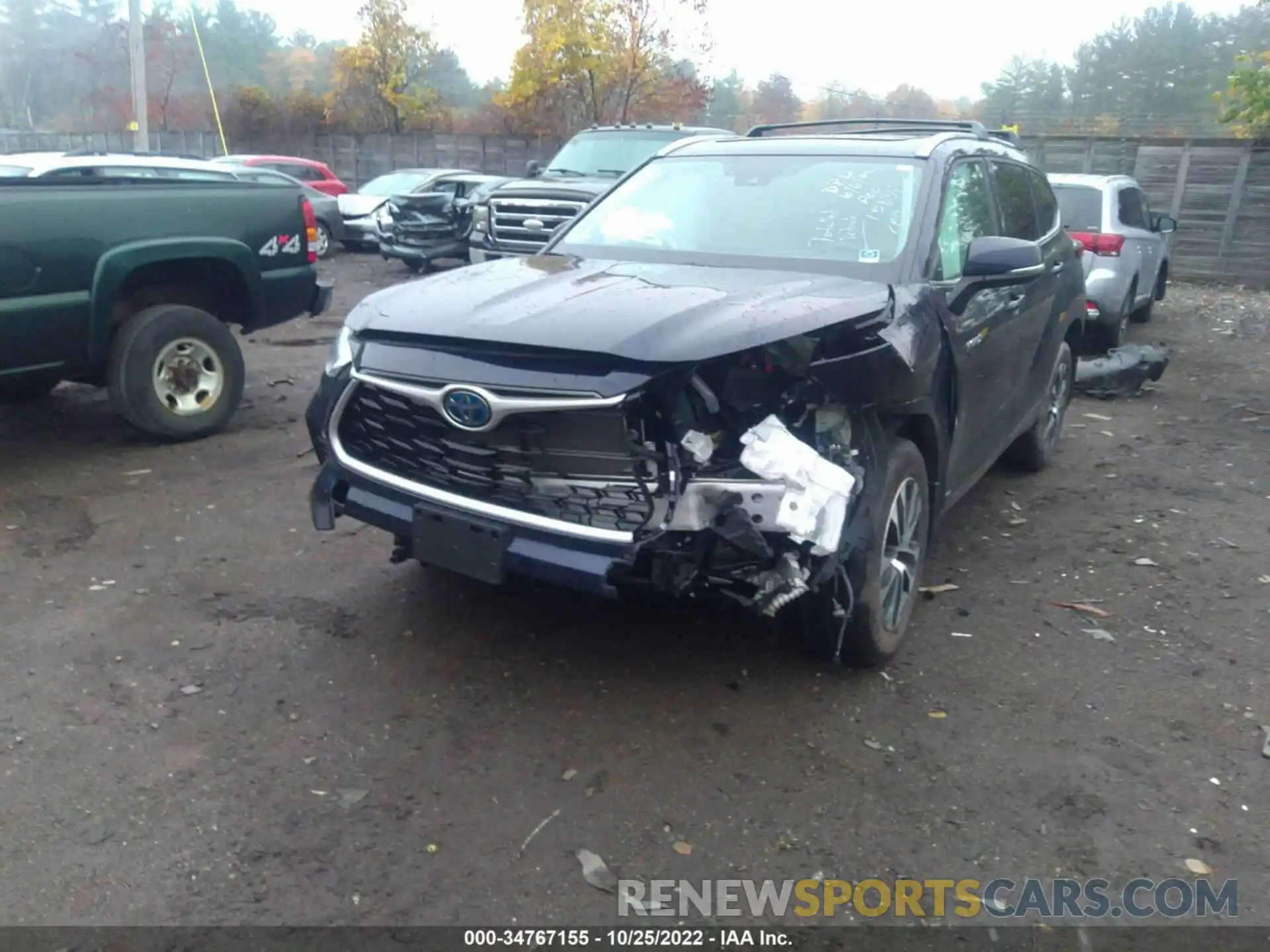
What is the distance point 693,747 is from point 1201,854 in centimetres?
150

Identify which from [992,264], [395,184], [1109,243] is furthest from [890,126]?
[395,184]

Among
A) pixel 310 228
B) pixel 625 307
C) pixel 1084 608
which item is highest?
pixel 625 307

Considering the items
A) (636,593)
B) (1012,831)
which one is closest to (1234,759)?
(1012,831)

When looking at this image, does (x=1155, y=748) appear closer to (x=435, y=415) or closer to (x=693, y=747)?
(x=693, y=747)

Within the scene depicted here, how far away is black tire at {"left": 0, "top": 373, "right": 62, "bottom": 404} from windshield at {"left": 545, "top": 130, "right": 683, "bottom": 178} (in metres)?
6.58

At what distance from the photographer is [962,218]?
4.68m

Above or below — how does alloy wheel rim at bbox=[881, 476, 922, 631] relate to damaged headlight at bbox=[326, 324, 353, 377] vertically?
below

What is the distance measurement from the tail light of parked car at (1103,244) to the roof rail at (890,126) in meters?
4.93

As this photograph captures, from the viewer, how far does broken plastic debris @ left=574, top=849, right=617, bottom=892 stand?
2857 millimetres

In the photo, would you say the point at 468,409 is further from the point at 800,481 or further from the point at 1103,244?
the point at 1103,244

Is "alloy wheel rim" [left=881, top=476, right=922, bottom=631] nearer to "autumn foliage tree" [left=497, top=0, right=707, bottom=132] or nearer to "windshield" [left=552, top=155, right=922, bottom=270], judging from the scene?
"windshield" [left=552, top=155, right=922, bottom=270]

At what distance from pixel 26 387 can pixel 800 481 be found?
5.66 metres

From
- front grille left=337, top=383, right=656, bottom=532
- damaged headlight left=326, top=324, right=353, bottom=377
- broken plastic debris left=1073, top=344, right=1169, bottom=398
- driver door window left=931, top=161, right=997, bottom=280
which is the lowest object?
broken plastic debris left=1073, top=344, right=1169, bottom=398

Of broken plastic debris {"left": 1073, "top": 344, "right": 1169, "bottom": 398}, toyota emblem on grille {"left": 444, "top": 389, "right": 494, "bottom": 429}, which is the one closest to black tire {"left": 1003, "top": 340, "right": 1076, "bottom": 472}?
broken plastic debris {"left": 1073, "top": 344, "right": 1169, "bottom": 398}
